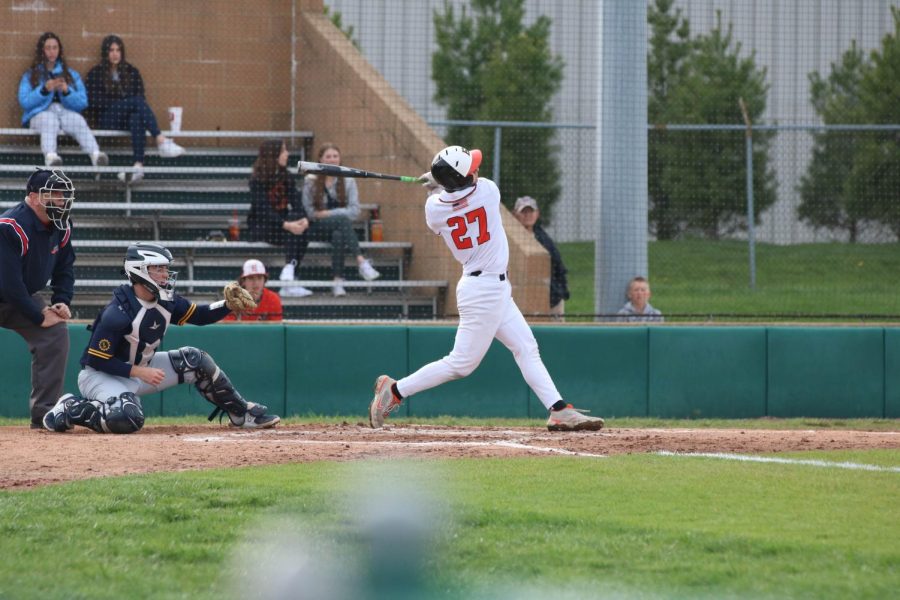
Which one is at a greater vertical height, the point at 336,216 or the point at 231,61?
the point at 231,61

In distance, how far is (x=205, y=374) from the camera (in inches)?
355

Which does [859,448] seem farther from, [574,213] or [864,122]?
[864,122]

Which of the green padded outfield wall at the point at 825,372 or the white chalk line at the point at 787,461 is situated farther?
the green padded outfield wall at the point at 825,372

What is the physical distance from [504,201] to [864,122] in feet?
14.7

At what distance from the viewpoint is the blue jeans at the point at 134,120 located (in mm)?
14805

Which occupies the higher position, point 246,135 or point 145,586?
point 246,135

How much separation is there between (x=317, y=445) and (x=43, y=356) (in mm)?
2327

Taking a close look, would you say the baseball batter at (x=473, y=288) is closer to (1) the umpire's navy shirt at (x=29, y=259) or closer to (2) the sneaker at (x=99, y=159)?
(1) the umpire's navy shirt at (x=29, y=259)

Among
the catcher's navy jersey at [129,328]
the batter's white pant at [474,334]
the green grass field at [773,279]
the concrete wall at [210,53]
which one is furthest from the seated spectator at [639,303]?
the concrete wall at [210,53]

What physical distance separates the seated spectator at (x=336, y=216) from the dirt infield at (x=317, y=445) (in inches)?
159

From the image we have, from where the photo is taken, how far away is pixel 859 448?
8180mm

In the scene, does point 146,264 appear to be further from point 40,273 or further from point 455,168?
point 455,168

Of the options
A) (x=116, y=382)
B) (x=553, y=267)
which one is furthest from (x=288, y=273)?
(x=116, y=382)

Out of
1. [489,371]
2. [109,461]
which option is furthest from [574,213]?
[109,461]
